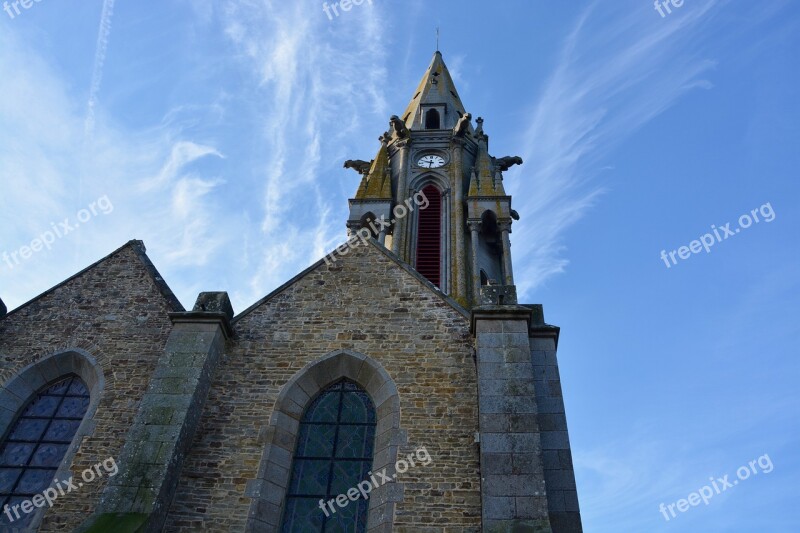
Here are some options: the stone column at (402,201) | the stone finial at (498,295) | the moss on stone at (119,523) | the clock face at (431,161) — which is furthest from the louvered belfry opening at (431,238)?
the moss on stone at (119,523)

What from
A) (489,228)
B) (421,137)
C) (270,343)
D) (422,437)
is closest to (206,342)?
(270,343)

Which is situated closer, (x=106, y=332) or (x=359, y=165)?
(x=106, y=332)

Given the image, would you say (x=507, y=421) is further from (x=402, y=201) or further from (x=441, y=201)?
(x=441, y=201)

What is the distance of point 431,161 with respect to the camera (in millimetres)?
24219

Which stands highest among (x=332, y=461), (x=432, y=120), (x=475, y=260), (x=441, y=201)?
(x=432, y=120)

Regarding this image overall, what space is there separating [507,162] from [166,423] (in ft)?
61.8

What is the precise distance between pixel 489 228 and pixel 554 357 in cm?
1185

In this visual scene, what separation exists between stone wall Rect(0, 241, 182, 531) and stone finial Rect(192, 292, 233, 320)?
0.71 metres

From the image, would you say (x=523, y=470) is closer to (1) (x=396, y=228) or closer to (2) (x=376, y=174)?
(1) (x=396, y=228)

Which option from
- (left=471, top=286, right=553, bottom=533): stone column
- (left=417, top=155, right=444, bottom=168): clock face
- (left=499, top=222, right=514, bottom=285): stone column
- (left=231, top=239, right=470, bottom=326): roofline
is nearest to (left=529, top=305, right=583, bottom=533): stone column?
(left=471, top=286, right=553, bottom=533): stone column

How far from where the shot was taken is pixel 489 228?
70.6 feet

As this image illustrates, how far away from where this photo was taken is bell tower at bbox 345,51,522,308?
20.0m

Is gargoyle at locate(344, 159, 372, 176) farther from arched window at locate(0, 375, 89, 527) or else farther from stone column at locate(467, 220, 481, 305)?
arched window at locate(0, 375, 89, 527)

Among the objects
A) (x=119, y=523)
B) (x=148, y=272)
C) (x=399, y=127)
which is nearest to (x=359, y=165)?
(x=399, y=127)
